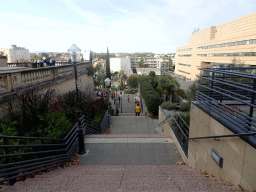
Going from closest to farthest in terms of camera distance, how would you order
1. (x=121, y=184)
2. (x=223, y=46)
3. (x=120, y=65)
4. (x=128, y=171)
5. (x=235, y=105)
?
(x=121, y=184) → (x=128, y=171) → (x=235, y=105) → (x=223, y=46) → (x=120, y=65)

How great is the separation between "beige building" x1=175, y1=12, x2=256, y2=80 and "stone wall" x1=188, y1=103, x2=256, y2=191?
56.2 ft

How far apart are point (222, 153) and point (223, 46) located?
49355mm

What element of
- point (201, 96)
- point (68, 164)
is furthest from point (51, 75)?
point (201, 96)

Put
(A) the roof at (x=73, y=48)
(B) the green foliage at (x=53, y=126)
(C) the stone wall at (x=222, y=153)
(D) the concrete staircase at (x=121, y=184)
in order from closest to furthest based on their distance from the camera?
(C) the stone wall at (x=222, y=153) < (D) the concrete staircase at (x=121, y=184) < (B) the green foliage at (x=53, y=126) < (A) the roof at (x=73, y=48)

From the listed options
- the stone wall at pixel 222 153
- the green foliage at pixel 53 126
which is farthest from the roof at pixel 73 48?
the stone wall at pixel 222 153

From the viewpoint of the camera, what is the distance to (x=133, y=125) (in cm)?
1251

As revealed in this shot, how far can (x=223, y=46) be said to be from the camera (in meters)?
45.4

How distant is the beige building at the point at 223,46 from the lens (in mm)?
35781

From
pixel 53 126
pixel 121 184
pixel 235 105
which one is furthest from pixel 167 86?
pixel 121 184

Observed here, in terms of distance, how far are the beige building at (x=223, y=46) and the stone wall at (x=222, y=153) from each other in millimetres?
17130

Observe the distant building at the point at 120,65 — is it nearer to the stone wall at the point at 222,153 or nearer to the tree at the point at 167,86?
the tree at the point at 167,86

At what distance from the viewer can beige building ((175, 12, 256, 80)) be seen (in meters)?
35.8

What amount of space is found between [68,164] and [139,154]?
8.30 feet

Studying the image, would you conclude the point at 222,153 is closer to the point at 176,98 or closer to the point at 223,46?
the point at 176,98
